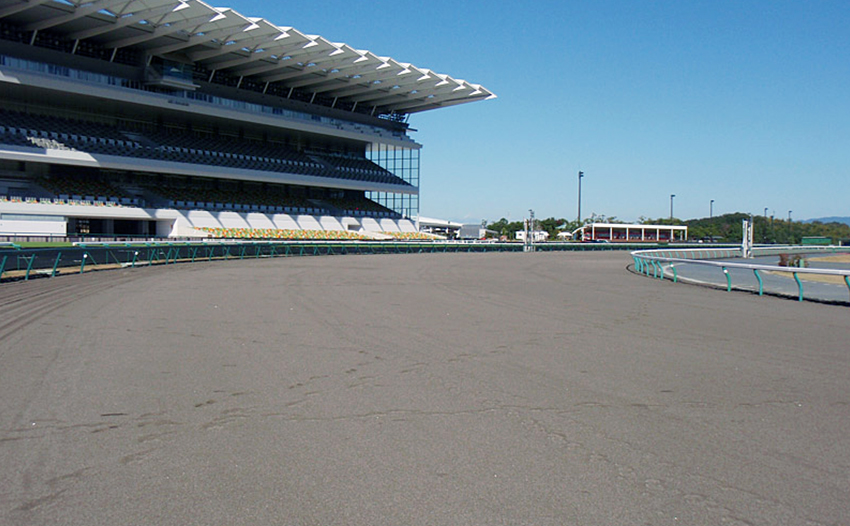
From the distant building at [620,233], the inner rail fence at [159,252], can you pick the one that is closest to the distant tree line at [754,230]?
the distant building at [620,233]

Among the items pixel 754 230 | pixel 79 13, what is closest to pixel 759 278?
pixel 79 13

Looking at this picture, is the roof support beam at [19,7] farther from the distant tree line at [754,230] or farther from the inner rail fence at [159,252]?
the distant tree line at [754,230]

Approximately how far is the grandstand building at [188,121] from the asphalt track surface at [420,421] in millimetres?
33856

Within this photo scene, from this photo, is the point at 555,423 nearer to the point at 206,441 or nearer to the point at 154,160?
the point at 206,441

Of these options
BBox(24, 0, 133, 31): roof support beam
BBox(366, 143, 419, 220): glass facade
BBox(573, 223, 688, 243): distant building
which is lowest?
BBox(573, 223, 688, 243): distant building

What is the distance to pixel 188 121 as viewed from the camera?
6088 centimetres

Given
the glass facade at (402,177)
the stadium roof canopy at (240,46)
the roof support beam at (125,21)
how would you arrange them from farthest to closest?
1. the glass facade at (402,177)
2. the stadium roof canopy at (240,46)
3. the roof support beam at (125,21)

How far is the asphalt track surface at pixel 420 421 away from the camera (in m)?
4.02

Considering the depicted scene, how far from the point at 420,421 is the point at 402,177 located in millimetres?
73231

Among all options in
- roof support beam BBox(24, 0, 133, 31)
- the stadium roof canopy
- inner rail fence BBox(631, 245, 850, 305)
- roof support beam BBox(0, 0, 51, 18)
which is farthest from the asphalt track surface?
the stadium roof canopy

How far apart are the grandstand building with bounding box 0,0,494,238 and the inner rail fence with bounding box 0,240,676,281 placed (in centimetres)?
911

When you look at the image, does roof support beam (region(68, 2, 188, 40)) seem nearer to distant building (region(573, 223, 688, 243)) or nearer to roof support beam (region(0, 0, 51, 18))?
roof support beam (region(0, 0, 51, 18))

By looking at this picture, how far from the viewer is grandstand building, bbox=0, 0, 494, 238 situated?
4609 centimetres

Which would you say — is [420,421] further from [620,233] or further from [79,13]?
[620,233]
